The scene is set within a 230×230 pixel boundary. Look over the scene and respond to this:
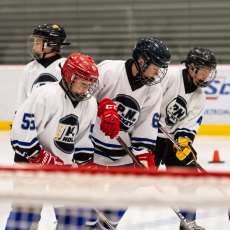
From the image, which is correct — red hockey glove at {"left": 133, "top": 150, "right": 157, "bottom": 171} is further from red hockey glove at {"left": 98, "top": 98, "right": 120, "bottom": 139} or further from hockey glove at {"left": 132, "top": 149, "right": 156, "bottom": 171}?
red hockey glove at {"left": 98, "top": 98, "right": 120, "bottom": 139}

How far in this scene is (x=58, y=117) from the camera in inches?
114

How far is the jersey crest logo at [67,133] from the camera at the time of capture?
9.65 ft

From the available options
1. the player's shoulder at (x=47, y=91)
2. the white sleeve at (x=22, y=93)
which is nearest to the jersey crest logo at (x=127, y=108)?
the player's shoulder at (x=47, y=91)

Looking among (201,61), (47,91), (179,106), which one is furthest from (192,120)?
(47,91)

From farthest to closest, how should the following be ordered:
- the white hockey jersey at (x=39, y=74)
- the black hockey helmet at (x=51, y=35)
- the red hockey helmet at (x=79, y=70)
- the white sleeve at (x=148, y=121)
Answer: the black hockey helmet at (x=51, y=35)
the white hockey jersey at (x=39, y=74)
the white sleeve at (x=148, y=121)
the red hockey helmet at (x=79, y=70)

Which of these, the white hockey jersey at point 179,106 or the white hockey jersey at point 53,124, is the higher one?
the white hockey jersey at point 53,124

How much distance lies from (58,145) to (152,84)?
70 cm

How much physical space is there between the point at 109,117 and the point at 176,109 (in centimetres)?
76

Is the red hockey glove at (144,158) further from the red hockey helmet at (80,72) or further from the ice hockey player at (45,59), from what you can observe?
the ice hockey player at (45,59)

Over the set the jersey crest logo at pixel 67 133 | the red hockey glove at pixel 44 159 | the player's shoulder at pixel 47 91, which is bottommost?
the red hockey glove at pixel 44 159

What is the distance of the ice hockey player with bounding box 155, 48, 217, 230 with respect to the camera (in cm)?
382

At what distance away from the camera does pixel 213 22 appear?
9.89 metres

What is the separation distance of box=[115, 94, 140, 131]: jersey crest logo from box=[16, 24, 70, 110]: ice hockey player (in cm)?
89

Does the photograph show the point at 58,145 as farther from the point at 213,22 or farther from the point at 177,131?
the point at 213,22
